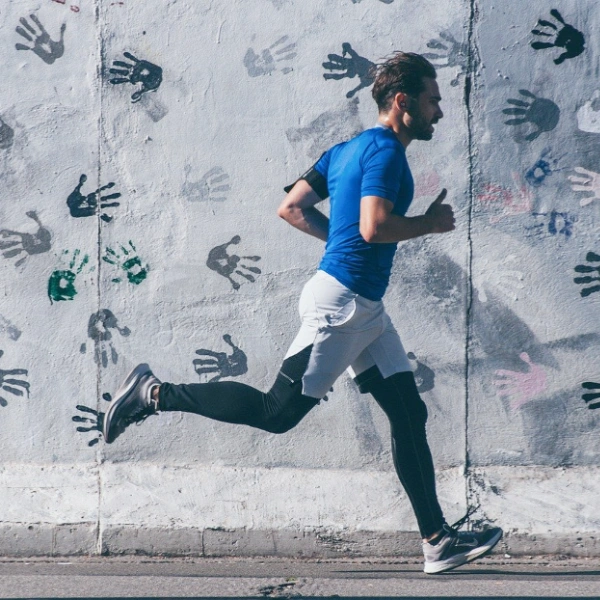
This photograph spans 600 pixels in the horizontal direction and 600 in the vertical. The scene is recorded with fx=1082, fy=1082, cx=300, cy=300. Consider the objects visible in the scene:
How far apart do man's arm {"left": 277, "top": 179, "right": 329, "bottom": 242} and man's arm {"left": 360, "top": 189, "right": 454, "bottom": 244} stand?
0.53 m

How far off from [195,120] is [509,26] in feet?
4.97

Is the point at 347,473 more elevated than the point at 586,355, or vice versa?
the point at 586,355

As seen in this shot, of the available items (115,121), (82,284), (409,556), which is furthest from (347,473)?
(115,121)

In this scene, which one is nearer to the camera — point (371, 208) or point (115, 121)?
point (371, 208)

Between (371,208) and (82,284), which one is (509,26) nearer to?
(371,208)

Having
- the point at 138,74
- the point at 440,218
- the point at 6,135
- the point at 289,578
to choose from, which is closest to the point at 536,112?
the point at 440,218

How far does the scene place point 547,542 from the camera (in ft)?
16.3

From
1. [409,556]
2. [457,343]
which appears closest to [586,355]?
[457,343]

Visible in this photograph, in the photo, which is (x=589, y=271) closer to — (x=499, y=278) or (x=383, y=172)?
(x=499, y=278)

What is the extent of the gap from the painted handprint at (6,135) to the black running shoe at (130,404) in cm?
129

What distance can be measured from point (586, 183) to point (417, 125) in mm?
1028

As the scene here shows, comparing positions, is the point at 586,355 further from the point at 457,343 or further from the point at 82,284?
the point at 82,284

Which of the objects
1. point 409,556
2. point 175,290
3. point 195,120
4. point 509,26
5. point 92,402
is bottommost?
point 409,556

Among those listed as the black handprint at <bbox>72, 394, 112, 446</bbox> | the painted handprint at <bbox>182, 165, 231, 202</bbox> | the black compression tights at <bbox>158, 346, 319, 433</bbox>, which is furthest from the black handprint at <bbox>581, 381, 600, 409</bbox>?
the black handprint at <bbox>72, 394, 112, 446</bbox>
